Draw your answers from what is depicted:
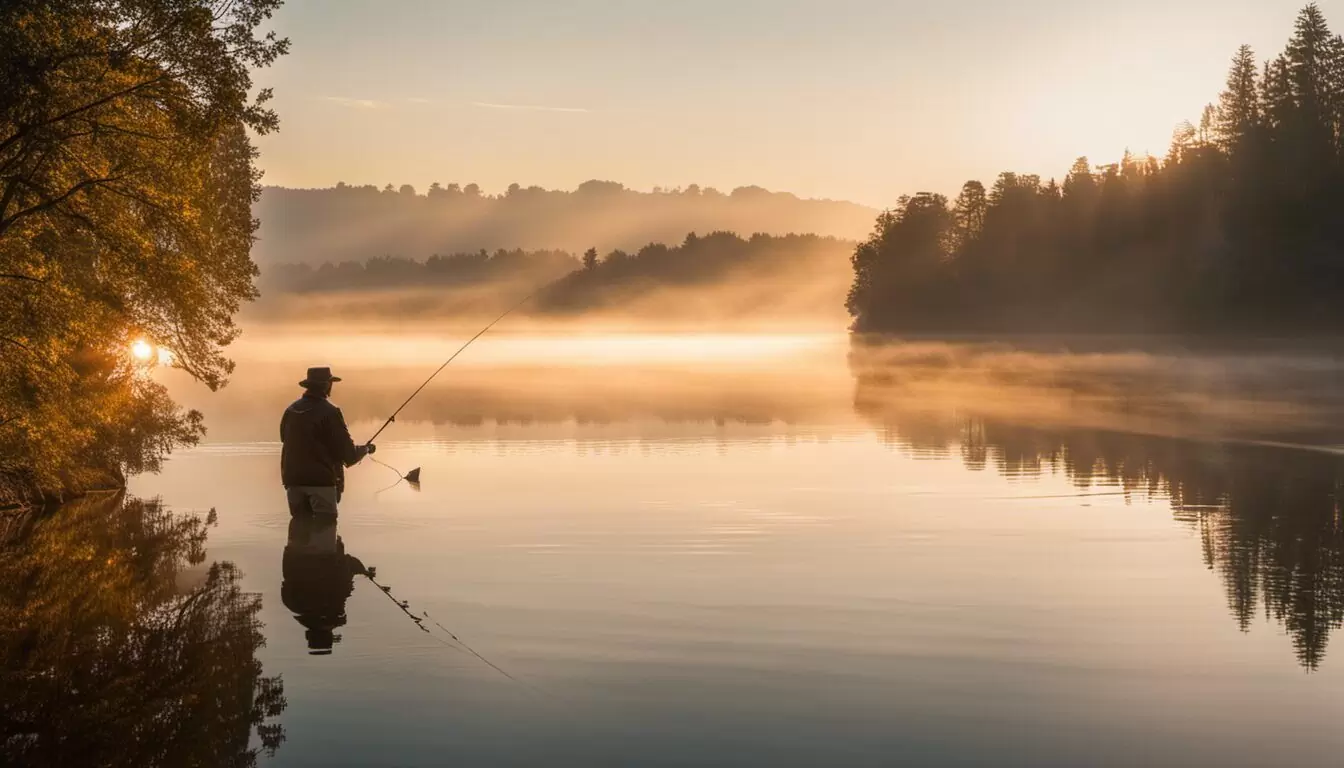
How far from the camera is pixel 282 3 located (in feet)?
68.3

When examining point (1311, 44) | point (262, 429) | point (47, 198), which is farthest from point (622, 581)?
point (1311, 44)

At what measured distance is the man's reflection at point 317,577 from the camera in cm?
1327

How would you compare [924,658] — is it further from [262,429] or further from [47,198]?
[262,429]

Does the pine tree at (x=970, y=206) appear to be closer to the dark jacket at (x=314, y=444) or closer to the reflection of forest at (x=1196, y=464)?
the reflection of forest at (x=1196, y=464)

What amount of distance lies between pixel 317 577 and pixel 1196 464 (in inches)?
799

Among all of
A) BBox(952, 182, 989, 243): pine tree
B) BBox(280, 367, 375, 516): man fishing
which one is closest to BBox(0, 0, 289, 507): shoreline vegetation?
BBox(280, 367, 375, 516): man fishing

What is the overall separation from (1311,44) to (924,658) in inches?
5198

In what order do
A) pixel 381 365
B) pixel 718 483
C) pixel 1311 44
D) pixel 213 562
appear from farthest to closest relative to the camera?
pixel 1311 44
pixel 381 365
pixel 718 483
pixel 213 562

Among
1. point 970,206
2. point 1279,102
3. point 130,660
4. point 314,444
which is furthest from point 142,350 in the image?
point 970,206

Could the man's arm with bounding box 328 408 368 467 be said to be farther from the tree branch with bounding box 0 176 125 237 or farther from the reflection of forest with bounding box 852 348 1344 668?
the reflection of forest with bounding box 852 348 1344 668

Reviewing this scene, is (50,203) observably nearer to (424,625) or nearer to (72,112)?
(72,112)

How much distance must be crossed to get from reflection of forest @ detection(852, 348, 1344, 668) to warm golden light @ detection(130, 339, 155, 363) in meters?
16.5

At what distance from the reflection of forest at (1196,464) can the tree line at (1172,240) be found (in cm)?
6969

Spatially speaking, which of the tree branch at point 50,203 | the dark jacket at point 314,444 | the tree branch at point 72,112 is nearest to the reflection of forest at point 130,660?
the dark jacket at point 314,444
